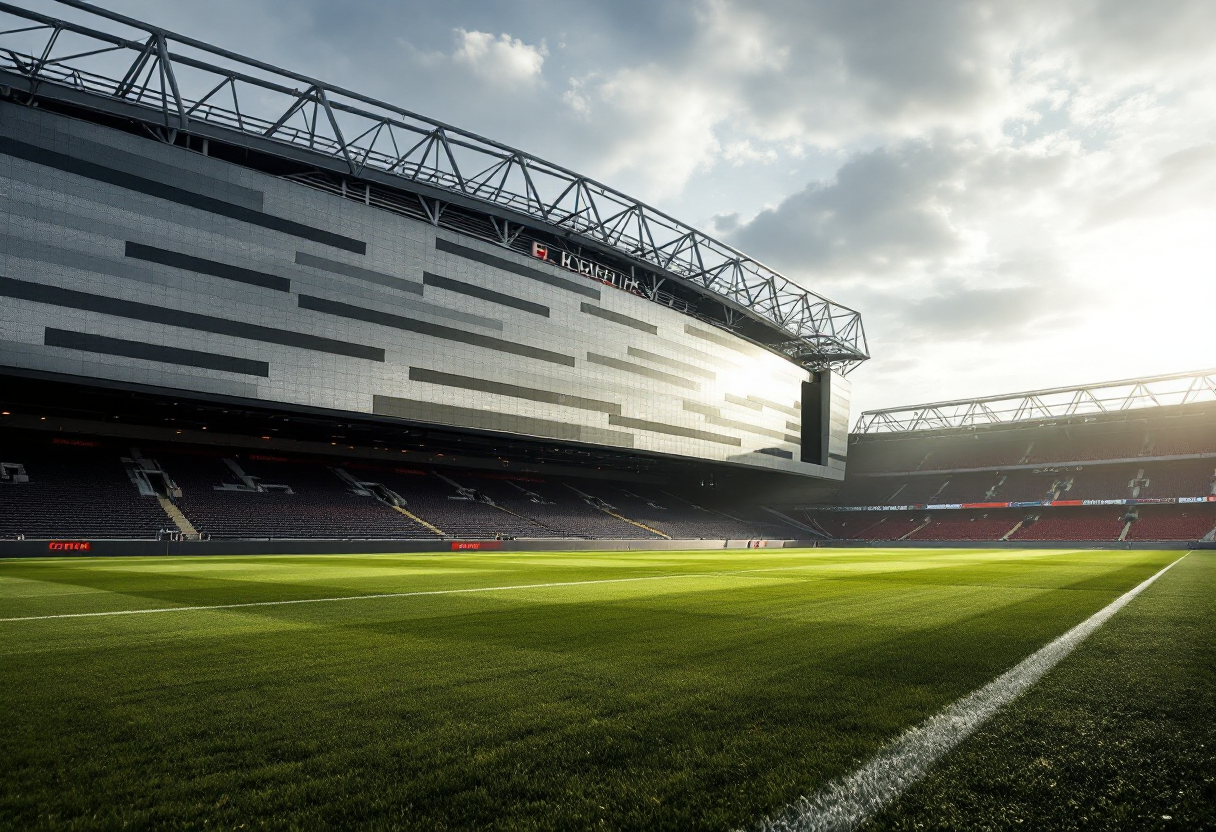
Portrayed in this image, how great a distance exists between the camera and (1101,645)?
6148 millimetres

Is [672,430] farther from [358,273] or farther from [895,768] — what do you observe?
[895,768]

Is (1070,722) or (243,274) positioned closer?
(1070,722)

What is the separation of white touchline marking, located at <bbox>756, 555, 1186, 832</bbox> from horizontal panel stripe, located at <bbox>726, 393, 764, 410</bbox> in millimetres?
59590

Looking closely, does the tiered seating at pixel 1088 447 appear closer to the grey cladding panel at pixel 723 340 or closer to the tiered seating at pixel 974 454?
the tiered seating at pixel 974 454

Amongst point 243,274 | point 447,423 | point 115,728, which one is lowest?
point 115,728

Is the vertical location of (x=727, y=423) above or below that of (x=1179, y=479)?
above

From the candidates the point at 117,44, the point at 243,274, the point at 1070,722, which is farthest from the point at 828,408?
the point at 1070,722

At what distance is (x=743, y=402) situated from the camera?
6538cm

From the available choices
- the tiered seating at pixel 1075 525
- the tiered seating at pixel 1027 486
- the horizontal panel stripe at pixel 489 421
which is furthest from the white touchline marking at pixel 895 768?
the tiered seating at pixel 1027 486

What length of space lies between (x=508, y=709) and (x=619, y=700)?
744 millimetres

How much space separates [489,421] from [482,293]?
9.29m

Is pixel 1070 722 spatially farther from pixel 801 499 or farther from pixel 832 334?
pixel 801 499

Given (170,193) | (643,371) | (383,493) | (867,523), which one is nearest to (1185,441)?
(867,523)

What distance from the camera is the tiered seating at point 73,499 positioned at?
1105 inches
